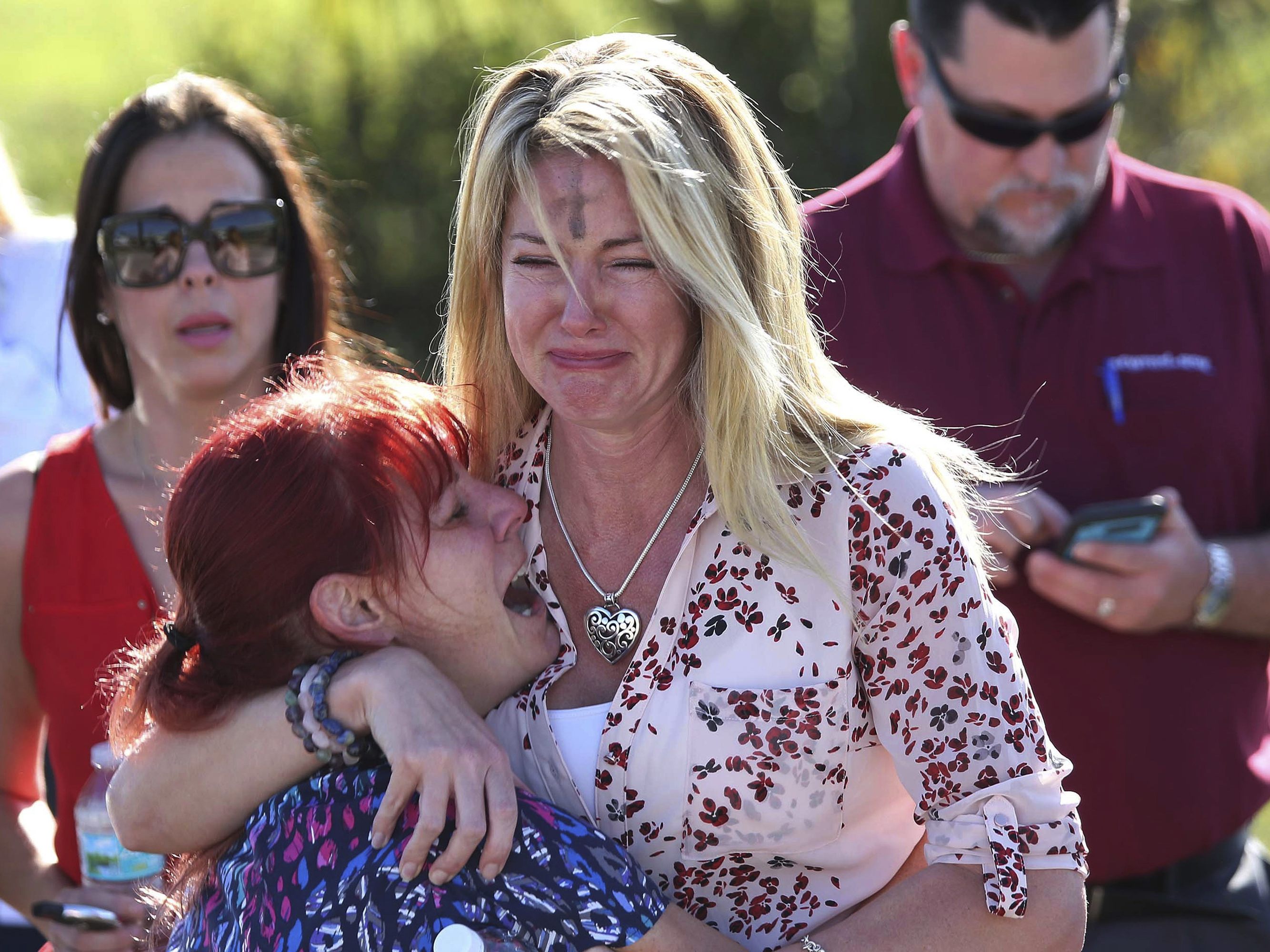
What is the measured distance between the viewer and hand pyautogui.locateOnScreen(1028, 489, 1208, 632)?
2764 millimetres

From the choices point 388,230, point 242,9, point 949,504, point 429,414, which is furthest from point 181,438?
point 242,9

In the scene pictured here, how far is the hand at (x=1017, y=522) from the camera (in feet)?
8.91

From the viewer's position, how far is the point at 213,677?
6.50 feet

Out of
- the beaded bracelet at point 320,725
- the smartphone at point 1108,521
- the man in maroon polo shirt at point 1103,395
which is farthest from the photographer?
the man in maroon polo shirt at point 1103,395

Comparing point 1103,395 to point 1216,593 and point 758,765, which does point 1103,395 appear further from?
point 758,765

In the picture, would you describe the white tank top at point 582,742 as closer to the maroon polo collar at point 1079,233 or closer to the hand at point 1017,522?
the hand at point 1017,522

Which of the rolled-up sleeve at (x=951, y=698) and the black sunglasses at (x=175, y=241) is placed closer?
the rolled-up sleeve at (x=951, y=698)

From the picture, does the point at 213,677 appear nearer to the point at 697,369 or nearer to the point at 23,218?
the point at 697,369

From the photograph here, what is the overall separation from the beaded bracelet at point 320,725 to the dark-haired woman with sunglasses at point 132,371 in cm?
85

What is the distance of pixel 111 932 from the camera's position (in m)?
2.31

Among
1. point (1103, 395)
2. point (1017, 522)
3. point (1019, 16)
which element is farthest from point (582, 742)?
point (1019, 16)

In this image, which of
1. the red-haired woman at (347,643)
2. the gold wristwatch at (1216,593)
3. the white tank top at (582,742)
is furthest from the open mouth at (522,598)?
the gold wristwatch at (1216,593)

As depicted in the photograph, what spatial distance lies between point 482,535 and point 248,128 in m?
1.29

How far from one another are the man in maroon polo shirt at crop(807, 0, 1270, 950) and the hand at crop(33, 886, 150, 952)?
1.67 meters
